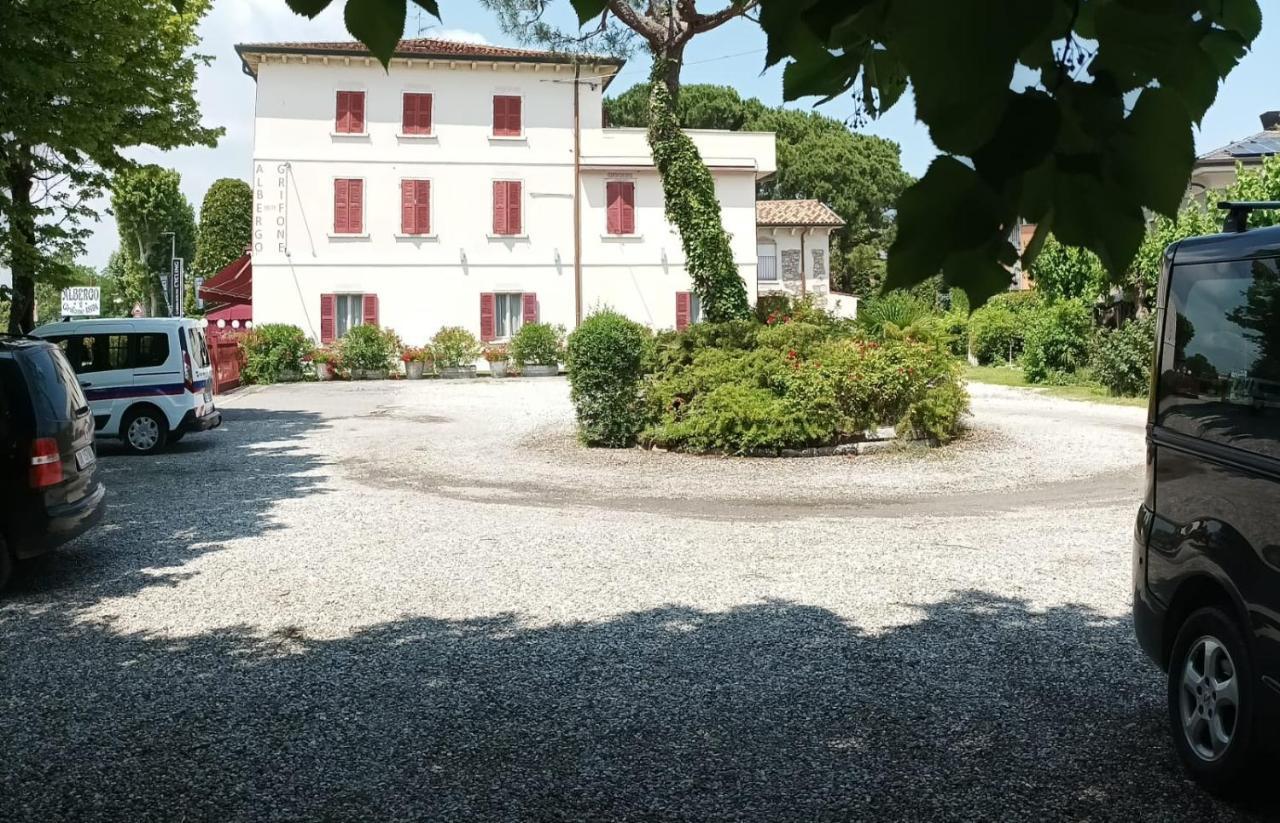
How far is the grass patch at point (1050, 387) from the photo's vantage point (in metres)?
22.5

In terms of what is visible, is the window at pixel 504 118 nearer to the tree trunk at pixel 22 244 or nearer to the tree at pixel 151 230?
the tree trunk at pixel 22 244

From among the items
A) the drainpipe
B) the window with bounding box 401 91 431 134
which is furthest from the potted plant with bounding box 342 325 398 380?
the window with bounding box 401 91 431 134

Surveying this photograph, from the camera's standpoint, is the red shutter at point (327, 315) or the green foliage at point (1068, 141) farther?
the red shutter at point (327, 315)

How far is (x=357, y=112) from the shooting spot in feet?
115

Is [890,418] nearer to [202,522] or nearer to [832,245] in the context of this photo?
[202,522]

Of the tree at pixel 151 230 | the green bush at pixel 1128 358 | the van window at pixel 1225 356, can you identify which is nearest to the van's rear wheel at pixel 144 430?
the van window at pixel 1225 356

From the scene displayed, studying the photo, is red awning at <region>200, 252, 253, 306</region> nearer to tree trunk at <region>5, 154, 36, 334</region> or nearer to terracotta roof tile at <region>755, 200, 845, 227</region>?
tree trunk at <region>5, 154, 36, 334</region>

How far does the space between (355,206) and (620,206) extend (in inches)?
327

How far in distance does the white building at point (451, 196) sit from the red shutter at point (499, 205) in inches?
1.8

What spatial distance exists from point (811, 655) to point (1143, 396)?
19.8 meters

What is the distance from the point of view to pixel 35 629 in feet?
21.6

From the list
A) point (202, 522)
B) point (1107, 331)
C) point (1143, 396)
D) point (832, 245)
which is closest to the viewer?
point (202, 522)

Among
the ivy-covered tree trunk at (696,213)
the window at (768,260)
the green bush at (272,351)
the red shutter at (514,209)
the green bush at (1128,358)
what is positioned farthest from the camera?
the window at (768,260)

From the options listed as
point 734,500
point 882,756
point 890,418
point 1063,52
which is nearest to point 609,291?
point 890,418
